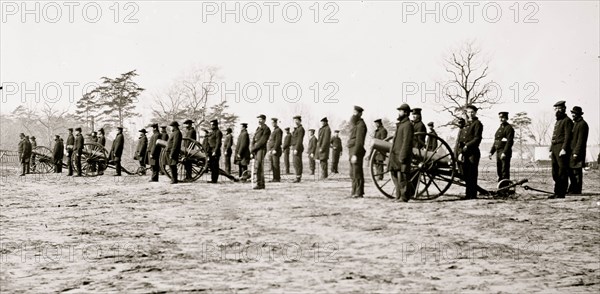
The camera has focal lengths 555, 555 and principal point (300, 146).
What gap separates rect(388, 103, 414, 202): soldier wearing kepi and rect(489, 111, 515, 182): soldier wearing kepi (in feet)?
8.43

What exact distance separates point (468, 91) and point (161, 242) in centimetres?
4449

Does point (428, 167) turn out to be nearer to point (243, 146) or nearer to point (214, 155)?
point (214, 155)

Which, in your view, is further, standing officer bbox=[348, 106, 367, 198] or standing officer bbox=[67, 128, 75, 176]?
standing officer bbox=[67, 128, 75, 176]

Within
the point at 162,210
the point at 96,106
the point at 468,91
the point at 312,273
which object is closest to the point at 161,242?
the point at 312,273

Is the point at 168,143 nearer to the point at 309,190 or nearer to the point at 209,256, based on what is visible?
the point at 309,190

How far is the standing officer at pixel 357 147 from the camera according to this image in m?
10.3

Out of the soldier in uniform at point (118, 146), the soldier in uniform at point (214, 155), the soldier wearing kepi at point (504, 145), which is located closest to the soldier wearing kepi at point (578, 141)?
the soldier wearing kepi at point (504, 145)

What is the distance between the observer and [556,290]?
4.55m

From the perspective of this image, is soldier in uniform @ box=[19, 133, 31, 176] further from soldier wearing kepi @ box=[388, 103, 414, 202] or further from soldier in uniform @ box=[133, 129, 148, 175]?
soldier wearing kepi @ box=[388, 103, 414, 202]

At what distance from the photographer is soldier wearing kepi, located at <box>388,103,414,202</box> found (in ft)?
30.6

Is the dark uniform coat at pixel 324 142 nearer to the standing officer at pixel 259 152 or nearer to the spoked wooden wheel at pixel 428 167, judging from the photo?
the standing officer at pixel 259 152

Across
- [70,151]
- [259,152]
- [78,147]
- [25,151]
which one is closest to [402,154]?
[259,152]

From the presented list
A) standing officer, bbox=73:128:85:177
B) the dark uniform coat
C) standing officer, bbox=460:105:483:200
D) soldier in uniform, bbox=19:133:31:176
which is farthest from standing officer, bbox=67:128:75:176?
standing officer, bbox=460:105:483:200

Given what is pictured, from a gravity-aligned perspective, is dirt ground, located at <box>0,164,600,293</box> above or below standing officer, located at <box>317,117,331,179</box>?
below
